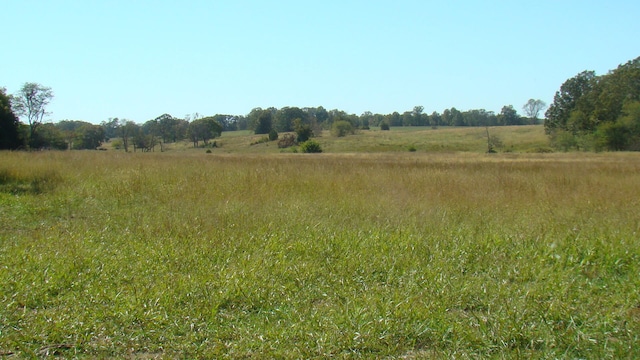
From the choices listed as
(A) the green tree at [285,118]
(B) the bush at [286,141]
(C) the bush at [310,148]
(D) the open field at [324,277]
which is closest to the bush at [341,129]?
(B) the bush at [286,141]

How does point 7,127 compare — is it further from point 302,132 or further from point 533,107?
point 533,107

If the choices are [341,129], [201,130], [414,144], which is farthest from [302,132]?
[201,130]

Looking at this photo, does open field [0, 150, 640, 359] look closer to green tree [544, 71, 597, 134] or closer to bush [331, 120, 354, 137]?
green tree [544, 71, 597, 134]

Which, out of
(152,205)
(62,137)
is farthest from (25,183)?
(62,137)

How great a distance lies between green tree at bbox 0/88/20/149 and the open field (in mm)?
31907

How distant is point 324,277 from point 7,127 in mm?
40294

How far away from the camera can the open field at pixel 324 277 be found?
3.79m

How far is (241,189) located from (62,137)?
182 feet

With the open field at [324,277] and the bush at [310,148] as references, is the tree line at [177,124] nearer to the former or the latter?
the bush at [310,148]

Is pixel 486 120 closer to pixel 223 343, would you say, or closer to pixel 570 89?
pixel 570 89

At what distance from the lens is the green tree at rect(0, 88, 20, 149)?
123ft

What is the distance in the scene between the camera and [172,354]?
11.8ft

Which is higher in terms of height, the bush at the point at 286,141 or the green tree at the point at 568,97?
the green tree at the point at 568,97

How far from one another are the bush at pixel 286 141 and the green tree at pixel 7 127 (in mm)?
42720
